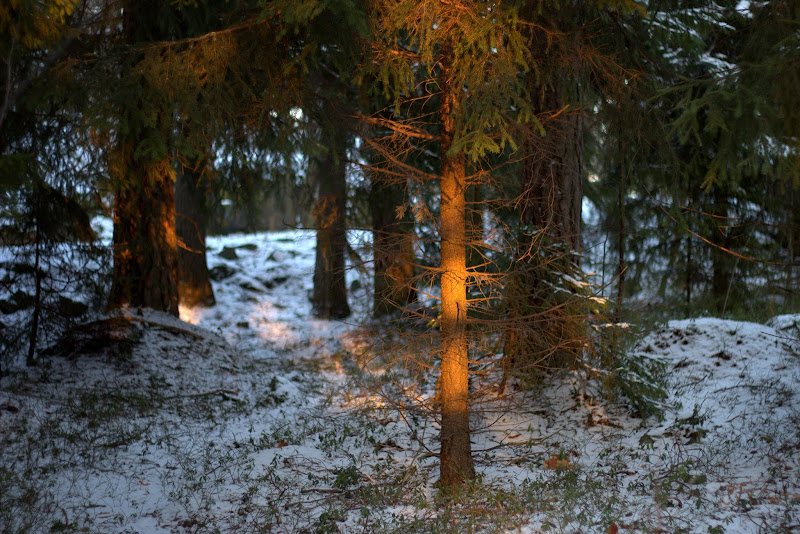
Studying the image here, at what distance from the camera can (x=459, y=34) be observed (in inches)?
216

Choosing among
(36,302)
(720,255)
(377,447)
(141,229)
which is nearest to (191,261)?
(141,229)

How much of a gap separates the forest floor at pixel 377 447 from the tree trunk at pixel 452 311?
1.10 ft

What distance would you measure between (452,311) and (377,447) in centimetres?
240

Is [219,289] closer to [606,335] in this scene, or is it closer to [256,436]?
[256,436]

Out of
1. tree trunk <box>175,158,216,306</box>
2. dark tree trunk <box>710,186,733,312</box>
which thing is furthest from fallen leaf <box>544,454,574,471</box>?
tree trunk <box>175,158,216,306</box>

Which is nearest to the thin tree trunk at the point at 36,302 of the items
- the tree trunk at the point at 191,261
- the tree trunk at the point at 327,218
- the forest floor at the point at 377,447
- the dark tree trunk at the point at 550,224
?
the forest floor at the point at 377,447

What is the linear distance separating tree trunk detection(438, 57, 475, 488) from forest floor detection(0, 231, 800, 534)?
336 mm

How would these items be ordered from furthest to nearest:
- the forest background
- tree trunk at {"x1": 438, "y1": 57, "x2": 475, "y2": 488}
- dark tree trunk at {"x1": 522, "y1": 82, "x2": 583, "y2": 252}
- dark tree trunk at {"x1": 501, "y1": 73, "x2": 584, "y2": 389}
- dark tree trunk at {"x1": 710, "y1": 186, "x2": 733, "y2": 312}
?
1. dark tree trunk at {"x1": 710, "y1": 186, "x2": 733, "y2": 312}
2. dark tree trunk at {"x1": 522, "y1": 82, "x2": 583, "y2": 252}
3. dark tree trunk at {"x1": 501, "y1": 73, "x2": 584, "y2": 389}
4. tree trunk at {"x1": 438, "y1": 57, "x2": 475, "y2": 488}
5. the forest background

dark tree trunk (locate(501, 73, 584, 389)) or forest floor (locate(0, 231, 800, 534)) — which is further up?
dark tree trunk (locate(501, 73, 584, 389))

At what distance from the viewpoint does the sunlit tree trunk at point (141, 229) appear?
8.73m

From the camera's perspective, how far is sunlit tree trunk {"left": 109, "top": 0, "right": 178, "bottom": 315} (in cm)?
873

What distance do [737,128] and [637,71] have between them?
6.10ft

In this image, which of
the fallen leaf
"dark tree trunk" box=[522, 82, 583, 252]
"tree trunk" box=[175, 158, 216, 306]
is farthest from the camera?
"tree trunk" box=[175, 158, 216, 306]

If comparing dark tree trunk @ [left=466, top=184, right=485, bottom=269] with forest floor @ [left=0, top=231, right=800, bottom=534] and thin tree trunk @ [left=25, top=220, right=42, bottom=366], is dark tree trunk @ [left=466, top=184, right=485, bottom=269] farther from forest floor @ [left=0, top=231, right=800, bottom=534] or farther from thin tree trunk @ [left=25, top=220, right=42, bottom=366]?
thin tree trunk @ [left=25, top=220, right=42, bottom=366]
